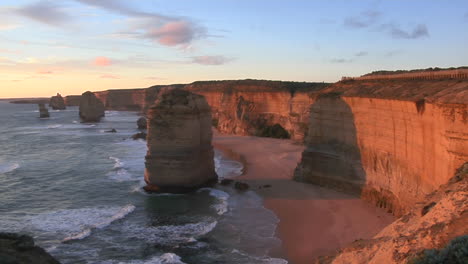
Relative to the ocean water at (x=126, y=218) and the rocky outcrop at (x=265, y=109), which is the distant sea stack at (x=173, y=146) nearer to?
the ocean water at (x=126, y=218)

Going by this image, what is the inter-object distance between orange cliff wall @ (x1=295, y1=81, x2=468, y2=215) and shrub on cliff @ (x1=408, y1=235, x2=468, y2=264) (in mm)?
7116

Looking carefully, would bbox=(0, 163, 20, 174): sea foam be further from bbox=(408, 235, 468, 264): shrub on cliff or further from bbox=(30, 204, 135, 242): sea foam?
bbox=(408, 235, 468, 264): shrub on cliff

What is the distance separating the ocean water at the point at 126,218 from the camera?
16.0 meters

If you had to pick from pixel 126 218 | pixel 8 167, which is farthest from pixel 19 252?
pixel 8 167

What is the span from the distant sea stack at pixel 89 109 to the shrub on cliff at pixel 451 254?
307 feet

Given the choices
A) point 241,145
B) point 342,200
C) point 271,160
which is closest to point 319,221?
point 342,200

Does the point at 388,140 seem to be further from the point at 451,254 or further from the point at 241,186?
the point at 451,254

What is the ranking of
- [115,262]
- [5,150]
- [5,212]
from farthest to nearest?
1. [5,150]
2. [5,212]
3. [115,262]

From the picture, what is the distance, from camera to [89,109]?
92.9m

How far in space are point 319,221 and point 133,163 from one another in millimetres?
21126

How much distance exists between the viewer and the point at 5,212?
21328 millimetres

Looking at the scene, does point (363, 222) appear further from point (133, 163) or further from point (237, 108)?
point (237, 108)

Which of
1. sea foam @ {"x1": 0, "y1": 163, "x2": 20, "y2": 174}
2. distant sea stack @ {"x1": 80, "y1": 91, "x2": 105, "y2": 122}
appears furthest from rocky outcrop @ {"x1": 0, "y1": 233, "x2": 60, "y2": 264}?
distant sea stack @ {"x1": 80, "y1": 91, "x2": 105, "y2": 122}

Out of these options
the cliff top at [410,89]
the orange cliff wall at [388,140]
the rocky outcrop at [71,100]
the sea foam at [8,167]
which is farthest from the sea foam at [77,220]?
the rocky outcrop at [71,100]
